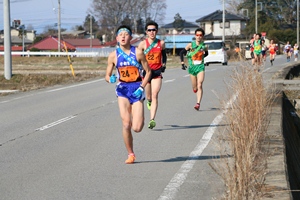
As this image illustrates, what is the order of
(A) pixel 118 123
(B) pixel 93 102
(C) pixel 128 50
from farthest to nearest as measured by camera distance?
(B) pixel 93 102, (A) pixel 118 123, (C) pixel 128 50

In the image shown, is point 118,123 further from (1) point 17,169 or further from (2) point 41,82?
(2) point 41,82

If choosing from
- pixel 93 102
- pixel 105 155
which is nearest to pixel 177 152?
pixel 105 155

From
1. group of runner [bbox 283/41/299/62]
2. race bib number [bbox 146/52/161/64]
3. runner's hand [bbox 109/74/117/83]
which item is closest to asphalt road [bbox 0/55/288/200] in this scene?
runner's hand [bbox 109/74/117/83]

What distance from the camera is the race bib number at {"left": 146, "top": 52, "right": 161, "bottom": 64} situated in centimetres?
1231

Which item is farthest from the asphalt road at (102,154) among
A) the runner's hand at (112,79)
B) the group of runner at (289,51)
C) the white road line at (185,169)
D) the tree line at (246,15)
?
the tree line at (246,15)

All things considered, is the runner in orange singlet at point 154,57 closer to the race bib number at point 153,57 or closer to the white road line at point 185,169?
the race bib number at point 153,57

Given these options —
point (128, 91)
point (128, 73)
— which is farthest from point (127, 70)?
point (128, 91)

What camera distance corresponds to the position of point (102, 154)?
9.88 meters

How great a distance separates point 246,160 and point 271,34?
88822mm

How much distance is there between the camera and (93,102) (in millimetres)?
18219

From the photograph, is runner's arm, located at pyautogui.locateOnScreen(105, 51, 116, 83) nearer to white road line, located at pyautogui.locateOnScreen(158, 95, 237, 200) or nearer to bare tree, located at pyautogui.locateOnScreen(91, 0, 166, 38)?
white road line, located at pyautogui.locateOnScreen(158, 95, 237, 200)

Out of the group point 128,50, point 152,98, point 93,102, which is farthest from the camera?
point 93,102

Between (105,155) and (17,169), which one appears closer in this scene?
(17,169)

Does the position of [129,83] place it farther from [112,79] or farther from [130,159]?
[130,159]
